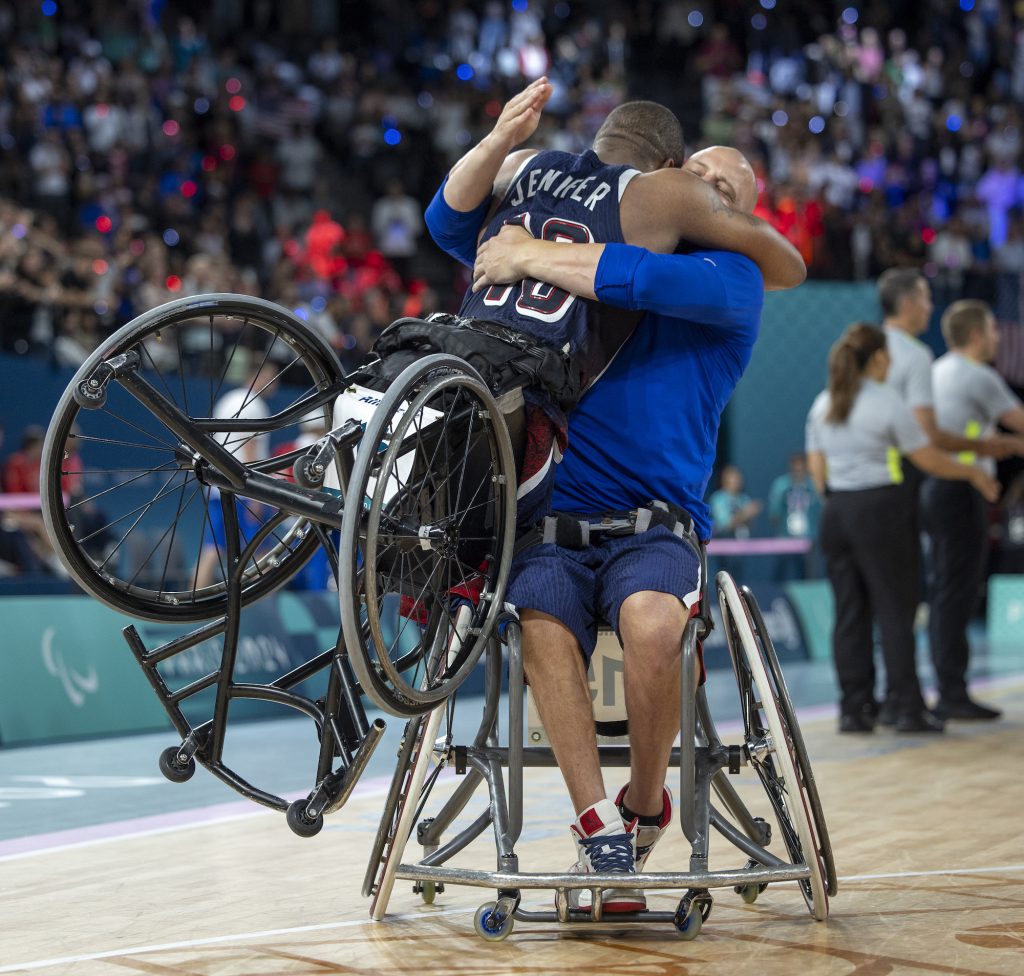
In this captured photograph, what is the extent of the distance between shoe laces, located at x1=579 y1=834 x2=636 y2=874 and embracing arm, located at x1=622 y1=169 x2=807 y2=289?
4.46 feet

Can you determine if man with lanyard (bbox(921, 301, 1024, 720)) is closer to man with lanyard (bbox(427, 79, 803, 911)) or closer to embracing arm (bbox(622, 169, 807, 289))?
man with lanyard (bbox(427, 79, 803, 911))

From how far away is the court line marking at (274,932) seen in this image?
327 cm

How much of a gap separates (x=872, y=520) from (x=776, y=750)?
4.17 metres

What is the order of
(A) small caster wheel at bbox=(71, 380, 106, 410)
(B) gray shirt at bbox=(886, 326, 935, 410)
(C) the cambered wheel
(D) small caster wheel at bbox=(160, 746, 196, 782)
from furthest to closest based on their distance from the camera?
(B) gray shirt at bbox=(886, 326, 935, 410) < (C) the cambered wheel < (D) small caster wheel at bbox=(160, 746, 196, 782) < (A) small caster wheel at bbox=(71, 380, 106, 410)

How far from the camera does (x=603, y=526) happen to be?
364cm

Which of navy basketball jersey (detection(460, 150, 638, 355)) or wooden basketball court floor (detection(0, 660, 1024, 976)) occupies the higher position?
navy basketball jersey (detection(460, 150, 638, 355))

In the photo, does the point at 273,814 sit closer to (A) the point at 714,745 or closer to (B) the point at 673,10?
(A) the point at 714,745

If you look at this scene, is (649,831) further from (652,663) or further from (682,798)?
(652,663)

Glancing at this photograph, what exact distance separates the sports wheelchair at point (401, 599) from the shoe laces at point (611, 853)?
0.36 feet

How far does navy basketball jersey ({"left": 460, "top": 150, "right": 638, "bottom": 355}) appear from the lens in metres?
3.49

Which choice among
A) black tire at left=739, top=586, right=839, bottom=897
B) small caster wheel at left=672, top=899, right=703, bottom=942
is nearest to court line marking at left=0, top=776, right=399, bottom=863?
small caster wheel at left=672, top=899, right=703, bottom=942

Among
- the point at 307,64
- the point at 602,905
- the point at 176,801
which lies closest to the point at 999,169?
the point at 307,64

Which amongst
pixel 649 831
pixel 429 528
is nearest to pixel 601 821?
pixel 649 831

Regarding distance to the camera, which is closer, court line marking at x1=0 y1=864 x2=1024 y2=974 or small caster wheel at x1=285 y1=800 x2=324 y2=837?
small caster wheel at x1=285 y1=800 x2=324 y2=837
